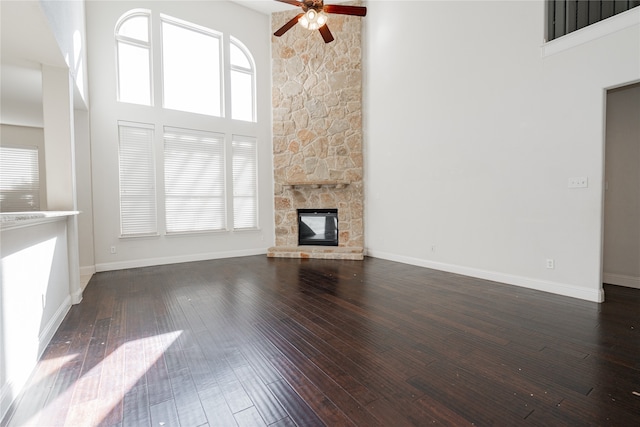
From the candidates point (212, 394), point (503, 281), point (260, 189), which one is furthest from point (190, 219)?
point (503, 281)

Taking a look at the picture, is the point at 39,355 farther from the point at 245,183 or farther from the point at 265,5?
the point at 265,5

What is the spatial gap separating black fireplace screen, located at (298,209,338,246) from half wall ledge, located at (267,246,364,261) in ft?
0.75

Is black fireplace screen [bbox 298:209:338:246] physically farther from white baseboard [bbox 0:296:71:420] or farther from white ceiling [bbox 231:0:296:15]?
white ceiling [bbox 231:0:296:15]

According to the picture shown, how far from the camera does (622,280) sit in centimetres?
371

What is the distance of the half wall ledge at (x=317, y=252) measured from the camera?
555 cm

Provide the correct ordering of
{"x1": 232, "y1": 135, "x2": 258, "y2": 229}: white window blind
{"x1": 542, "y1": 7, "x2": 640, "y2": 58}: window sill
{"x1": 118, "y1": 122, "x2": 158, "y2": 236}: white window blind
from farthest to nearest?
{"x1": 232, "y1": 135, "x2": 258, "y2": 229}: white window blind
{"x1": 118, "y1": 122, "x2": 158, "y2": 236}: white window blind
{"x1": 542, "y1": 7, "x2": 640, "y2": 58}: window sill

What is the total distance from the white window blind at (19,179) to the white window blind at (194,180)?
3212 mm

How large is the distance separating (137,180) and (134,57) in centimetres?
209

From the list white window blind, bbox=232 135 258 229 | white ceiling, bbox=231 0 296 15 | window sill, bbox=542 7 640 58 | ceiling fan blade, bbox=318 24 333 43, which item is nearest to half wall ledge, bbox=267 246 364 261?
white window blind, bbox=232 135 258 229

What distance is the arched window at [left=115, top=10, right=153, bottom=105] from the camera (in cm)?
486

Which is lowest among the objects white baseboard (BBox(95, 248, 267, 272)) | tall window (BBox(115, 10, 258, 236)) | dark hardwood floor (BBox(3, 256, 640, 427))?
dark hardwood floor (BBox(3, 256, 640, 427))

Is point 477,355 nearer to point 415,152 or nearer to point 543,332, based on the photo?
point 543,332

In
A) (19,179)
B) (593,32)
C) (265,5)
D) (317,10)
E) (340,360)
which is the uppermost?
(265,5)

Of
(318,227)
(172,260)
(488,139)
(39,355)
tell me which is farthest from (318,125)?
(39,355)
